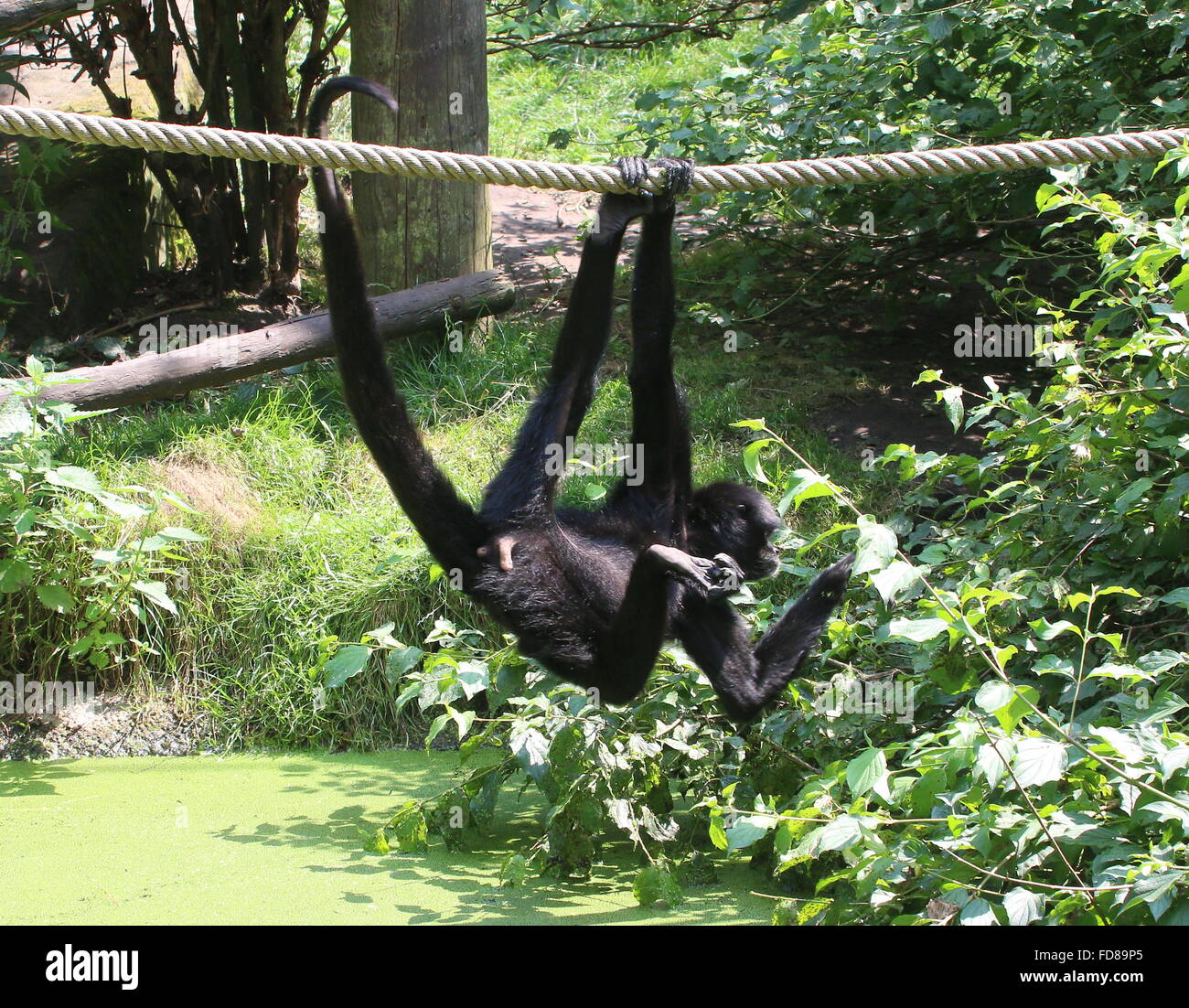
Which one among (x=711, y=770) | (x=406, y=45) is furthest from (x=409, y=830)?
(x=406, y=45)

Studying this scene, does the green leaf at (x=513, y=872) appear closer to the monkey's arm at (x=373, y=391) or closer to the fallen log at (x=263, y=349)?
the monkey's arm at (x=373, y=391)

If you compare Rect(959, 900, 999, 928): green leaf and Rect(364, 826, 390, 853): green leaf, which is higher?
Rect(959, 900, 999, 928): green leaf

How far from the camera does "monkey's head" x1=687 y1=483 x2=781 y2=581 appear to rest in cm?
512

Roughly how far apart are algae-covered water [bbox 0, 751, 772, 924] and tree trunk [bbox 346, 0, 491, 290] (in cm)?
370

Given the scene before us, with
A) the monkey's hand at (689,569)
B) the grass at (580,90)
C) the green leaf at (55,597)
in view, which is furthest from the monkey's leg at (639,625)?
the grass at (580,90)

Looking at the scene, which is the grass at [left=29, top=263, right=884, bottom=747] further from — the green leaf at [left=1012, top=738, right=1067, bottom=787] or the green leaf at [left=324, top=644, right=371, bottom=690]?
the green leaf at [left=1012, top=738, right=1067, bottom=787]

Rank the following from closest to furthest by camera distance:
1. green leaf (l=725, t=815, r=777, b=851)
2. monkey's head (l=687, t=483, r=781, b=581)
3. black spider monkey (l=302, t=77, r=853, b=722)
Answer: green leaf (l=725, t=815, r=777, b=851)
black spider monkey (l=302, t=77, r=853, b=722)
monkey's head (l=687, t=483, r=781, b=581)

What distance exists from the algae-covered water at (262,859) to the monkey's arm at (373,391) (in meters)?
1.32

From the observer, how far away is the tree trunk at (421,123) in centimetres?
754

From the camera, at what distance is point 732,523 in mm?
5133

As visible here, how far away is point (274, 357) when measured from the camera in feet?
24.3

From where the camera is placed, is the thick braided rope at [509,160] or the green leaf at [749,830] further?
the thick braided rope at [509,160]

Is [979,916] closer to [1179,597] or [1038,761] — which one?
[1038,761]

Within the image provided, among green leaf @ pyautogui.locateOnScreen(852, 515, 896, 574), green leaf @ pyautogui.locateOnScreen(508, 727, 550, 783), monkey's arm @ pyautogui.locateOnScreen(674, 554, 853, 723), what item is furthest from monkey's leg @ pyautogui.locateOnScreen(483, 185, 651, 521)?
green leaf @ pyautogui.locateOnScreen(852, 515, 896, 574)
